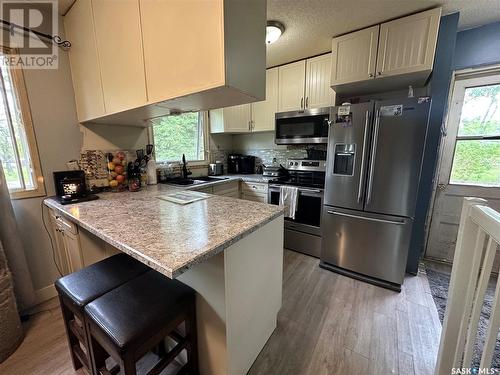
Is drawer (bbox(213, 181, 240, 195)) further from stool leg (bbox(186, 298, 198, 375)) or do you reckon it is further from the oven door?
stool leg (bbox(186, 298, 198, 375))

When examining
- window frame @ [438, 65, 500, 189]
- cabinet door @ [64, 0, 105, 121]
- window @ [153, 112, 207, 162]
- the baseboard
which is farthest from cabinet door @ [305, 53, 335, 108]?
the baseboard

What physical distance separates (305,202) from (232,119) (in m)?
1.66

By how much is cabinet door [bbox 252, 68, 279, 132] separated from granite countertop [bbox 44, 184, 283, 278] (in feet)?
6.12

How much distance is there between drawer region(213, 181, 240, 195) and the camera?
2701 millimetres

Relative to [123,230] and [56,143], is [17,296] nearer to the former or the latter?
[56,143]

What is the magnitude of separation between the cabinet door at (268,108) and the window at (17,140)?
2427mm

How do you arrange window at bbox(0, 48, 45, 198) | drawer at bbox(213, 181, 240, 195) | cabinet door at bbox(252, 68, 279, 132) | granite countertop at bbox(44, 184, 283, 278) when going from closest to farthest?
granite countertop at bbox(44, 184, 283, 278) → window at bbox(0, 48, 45, 198) → drawer at bbox(213, 181, 240, 195) → cabinet door at bbox(252, 68, 279, 132)

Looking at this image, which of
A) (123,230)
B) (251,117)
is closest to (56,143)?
(123,230)

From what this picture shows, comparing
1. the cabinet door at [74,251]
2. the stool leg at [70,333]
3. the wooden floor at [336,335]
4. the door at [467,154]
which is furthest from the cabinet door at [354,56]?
the stool leg at [70,333]

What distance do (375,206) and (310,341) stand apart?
1.32m

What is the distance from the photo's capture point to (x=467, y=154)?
2.25m

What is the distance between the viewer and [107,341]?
33.7 inches

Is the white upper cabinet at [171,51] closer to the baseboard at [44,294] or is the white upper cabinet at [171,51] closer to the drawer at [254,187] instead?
the drawer at [254,187]

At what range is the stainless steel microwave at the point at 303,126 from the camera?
2438 millimetres
